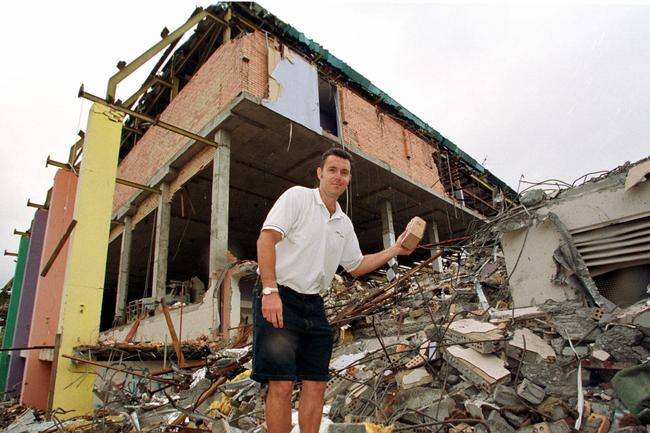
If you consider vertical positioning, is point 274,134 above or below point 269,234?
above

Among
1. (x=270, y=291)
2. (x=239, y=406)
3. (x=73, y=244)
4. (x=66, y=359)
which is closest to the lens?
(x=270, y=291)

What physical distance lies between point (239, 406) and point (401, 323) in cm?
228

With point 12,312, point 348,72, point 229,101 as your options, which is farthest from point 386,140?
point 12,312

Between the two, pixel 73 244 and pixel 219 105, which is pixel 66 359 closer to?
pixel 73 244

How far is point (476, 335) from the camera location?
9.74 ft

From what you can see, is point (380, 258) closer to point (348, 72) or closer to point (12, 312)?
point (348, 72)

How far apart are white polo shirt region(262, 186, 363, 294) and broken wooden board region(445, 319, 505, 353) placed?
1.44 m

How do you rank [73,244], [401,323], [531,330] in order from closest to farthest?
[531,330] < [401,323] < [73,244]

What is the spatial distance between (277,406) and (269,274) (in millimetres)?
650

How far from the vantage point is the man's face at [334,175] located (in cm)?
224

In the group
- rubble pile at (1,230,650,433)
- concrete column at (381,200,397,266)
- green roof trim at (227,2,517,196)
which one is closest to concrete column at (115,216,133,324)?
green roof trim at (227,2,517,196)

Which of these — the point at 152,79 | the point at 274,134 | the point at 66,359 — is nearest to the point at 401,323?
the point at 66,359

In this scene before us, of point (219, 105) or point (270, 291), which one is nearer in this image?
point (270, 291)

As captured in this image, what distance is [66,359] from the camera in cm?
535
